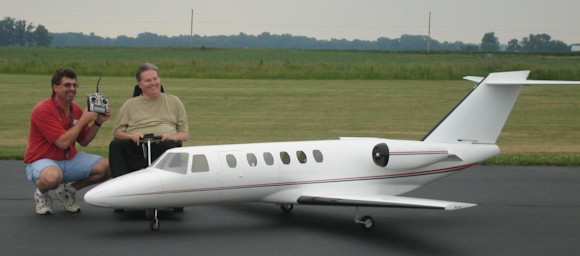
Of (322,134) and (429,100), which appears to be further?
(429,100)

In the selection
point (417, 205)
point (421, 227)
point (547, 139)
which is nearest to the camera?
point (417, 205)

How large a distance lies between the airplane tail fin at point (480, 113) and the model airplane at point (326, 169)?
0.6 inches

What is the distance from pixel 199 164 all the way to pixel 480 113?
442 cm

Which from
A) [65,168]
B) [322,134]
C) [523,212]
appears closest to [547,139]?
[322,134]

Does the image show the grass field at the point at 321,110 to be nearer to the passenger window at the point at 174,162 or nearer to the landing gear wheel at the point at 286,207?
the landing gear wheel at the point at 286,207

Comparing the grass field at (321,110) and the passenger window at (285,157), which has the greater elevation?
the passenger window at (285,157)

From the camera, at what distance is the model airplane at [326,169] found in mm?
11883

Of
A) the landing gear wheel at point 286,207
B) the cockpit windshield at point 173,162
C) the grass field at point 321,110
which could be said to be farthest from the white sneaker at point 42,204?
the grass field at point 321,110

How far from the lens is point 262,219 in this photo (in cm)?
1298

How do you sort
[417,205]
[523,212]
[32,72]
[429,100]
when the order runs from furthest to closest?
1. [32,72]
2. [429,100]
3. [523,212]
4. [417,205]

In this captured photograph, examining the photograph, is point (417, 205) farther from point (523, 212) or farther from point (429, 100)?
point (429, 100)

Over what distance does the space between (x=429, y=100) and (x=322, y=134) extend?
12378 millimetres

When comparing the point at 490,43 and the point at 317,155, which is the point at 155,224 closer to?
the point at 317,155

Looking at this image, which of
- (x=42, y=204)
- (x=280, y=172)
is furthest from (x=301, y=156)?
(x=42, y=204)
